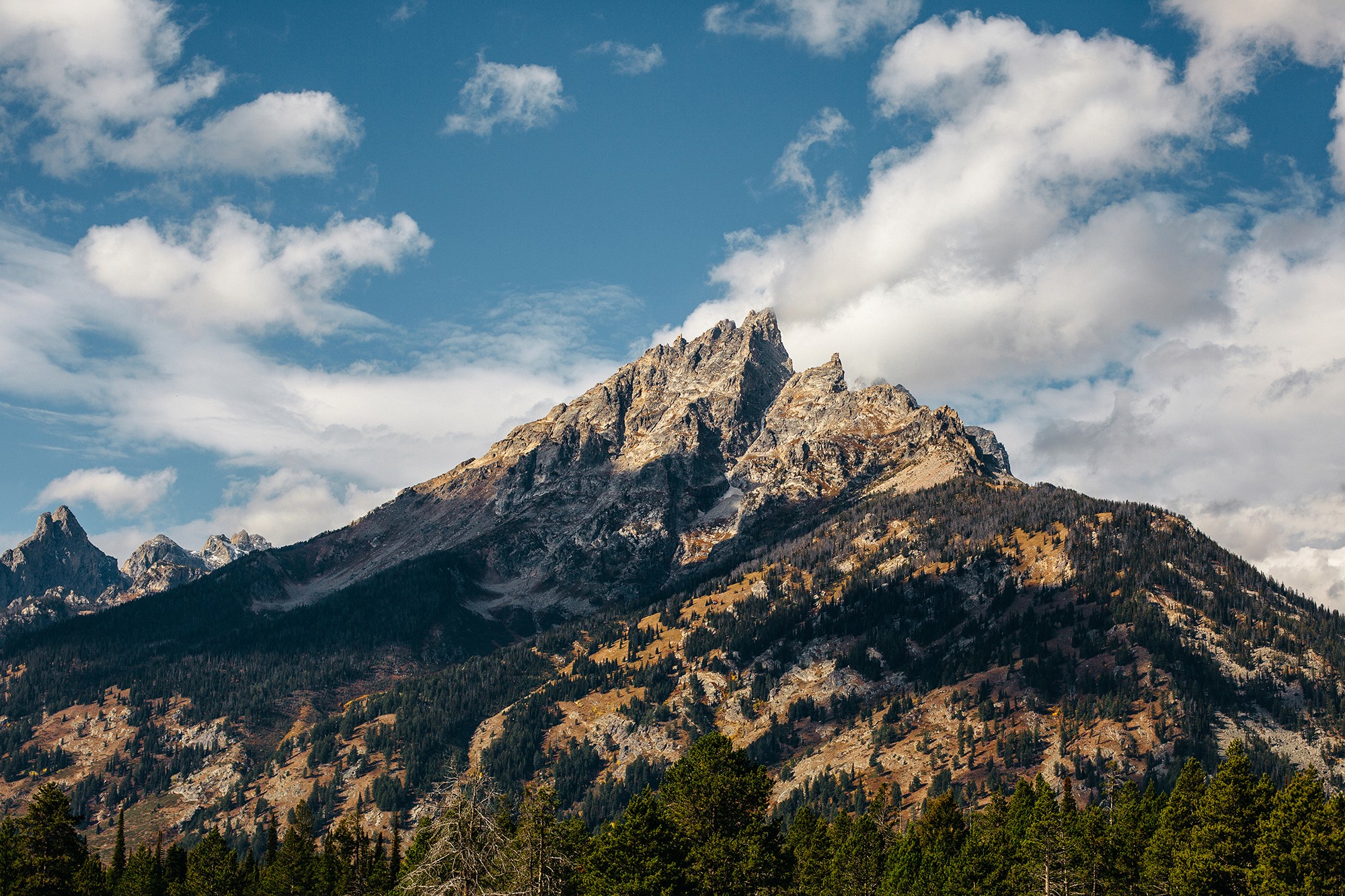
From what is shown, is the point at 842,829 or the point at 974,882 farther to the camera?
the point at 842,829

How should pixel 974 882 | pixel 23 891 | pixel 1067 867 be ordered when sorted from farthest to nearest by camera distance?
pixel 974 882, pixel 1067 867, pixel 23 891

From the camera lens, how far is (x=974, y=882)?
109 metres

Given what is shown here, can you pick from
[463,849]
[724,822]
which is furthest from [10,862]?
[463,849]

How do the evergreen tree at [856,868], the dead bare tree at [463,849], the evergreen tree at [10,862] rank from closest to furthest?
the dead bare tree at [463,849]
the evergreen tree at [10,862]
the evergreen tree at [856,868]

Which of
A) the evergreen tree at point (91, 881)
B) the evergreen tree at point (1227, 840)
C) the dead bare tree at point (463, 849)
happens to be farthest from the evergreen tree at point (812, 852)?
the evergreen tree at point (91, 881)

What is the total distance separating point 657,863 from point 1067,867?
49.1 m

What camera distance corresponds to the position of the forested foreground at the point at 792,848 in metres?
55.5

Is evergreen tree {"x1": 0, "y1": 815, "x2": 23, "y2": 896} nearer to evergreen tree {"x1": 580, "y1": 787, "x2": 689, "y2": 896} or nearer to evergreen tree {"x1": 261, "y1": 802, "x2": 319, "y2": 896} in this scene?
evergreen tree {"x1": 261, "y1": 802, "x2": 319, "y2": 896}

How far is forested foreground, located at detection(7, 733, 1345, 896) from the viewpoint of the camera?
182 ft

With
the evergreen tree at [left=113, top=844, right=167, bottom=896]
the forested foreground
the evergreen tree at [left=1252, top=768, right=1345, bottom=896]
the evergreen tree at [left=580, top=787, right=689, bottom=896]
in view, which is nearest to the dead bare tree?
the forested foreground

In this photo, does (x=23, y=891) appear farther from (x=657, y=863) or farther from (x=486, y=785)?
(x=486, y=785)

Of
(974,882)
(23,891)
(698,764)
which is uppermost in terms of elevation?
(698,764)

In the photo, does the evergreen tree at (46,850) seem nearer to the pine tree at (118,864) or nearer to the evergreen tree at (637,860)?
the evergreen tree at (637,860)

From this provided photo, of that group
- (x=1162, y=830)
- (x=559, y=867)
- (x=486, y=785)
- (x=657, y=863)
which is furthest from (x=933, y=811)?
(x=486, y=785)
